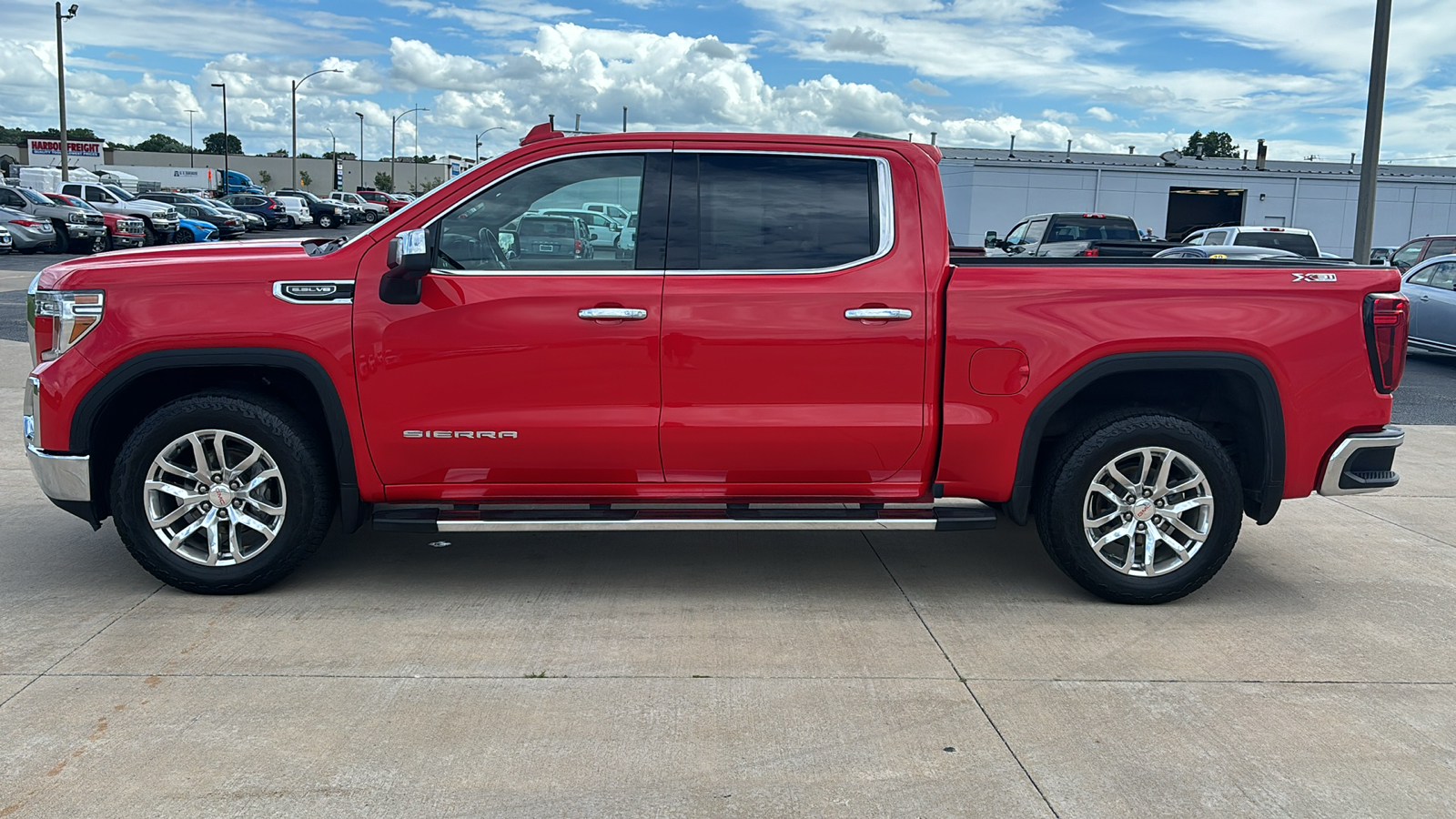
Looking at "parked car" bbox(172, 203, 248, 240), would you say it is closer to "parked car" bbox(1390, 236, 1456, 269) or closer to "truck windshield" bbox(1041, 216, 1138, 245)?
"truck windshield" bbox(1041, 216, 1138, 245)

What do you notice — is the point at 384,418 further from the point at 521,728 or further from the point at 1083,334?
the point at 1083,334

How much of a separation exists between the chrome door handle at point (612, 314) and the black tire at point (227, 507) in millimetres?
1292

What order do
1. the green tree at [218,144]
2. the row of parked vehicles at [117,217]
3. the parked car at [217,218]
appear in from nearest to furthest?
the row of parked vehicles at [117,217], the parked car at [217,218], the green tree at [218,144]

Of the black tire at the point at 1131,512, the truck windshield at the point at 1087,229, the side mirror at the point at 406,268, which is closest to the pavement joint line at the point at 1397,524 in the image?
the black tire at the point at 1131,512

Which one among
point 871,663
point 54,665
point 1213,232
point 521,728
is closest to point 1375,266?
point 871,663

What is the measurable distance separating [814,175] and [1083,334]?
1.30m

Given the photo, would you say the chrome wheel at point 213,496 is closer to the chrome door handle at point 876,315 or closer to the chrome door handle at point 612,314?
the chrome door handle at point 612,314

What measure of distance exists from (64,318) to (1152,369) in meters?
4.50

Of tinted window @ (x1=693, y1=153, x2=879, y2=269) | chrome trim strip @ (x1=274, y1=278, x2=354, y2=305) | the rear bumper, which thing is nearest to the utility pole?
the rear bumper

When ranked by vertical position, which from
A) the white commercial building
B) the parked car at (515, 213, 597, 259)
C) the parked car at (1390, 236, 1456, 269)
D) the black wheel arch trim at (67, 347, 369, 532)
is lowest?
the black wheel arch trim at (67, 347, 369, 532)

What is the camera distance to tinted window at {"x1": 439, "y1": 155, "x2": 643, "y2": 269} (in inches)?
193

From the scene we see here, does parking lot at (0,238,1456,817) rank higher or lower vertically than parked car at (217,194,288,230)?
lower

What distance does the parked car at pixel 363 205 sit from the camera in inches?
2534

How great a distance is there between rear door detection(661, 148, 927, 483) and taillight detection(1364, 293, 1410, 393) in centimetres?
187
